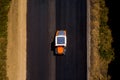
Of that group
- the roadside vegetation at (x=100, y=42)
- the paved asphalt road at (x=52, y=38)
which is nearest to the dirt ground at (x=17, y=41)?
the paved asphalt road at (x=52, y=38)

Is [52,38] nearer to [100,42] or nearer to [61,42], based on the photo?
[61,42]

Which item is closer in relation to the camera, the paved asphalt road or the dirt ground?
the paved asphalt road

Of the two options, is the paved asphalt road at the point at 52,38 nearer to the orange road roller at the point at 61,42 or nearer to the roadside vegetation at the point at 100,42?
the orange road roller at the point at 61,42

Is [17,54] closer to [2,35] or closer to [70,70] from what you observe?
[2,35]

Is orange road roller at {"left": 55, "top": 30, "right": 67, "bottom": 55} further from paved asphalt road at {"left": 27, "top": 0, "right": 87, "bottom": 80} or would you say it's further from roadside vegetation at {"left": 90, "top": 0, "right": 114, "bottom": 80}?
roadside vegetation at {"left": 90, "top": 0, "right": 114, "bottom": 80}

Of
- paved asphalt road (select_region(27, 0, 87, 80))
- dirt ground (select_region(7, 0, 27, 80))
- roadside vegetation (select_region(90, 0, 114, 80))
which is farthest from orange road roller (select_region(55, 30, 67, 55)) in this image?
dirt ground (select_region(7, 0, 27, 80))

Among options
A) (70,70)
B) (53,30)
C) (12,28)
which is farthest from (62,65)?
(12,28)
